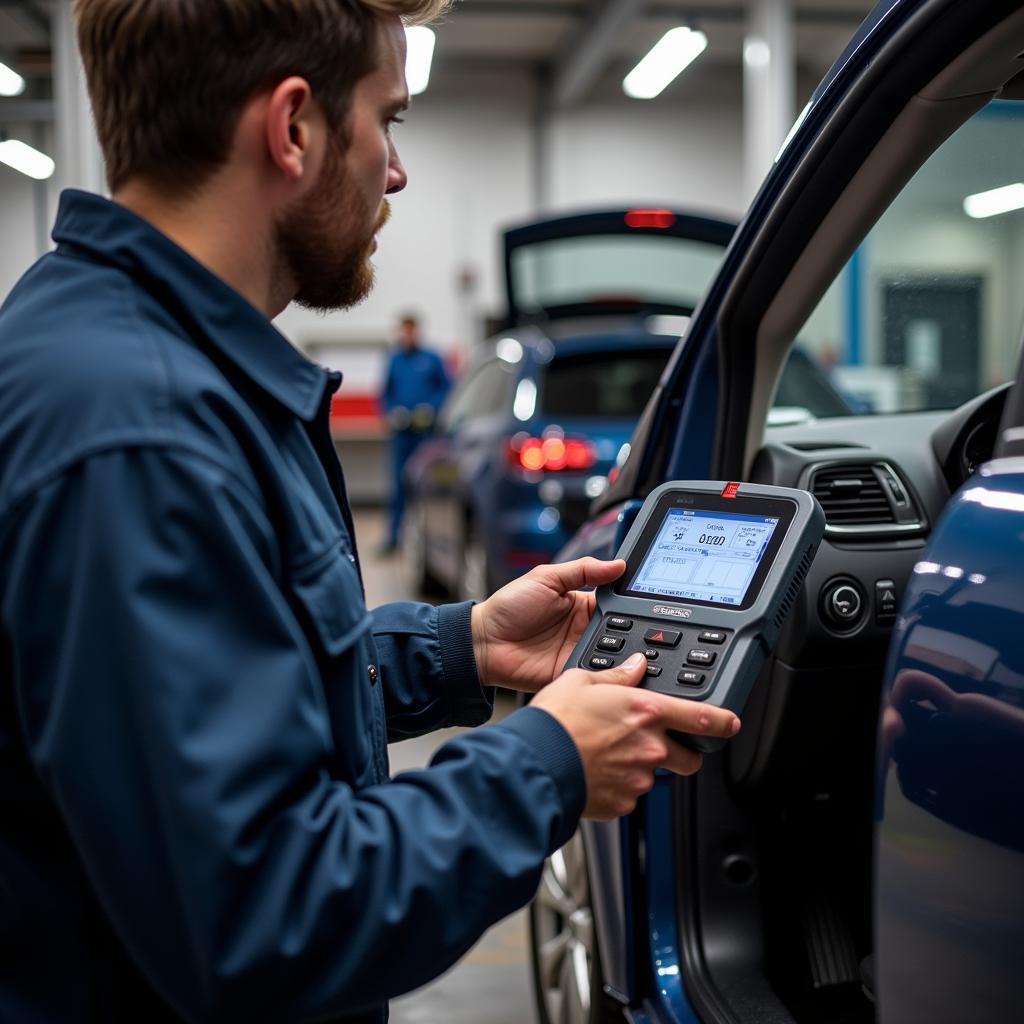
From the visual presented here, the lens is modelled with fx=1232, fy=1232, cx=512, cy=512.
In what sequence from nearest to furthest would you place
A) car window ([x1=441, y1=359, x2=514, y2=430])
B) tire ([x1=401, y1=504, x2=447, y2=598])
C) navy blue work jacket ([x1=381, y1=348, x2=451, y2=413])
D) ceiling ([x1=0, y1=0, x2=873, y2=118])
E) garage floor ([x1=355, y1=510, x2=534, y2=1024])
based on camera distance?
garage floor ([x1=355, y1=510, x2=534, y2=1024]) < car window ([x1=441, y1=359, x2=514, y2=430]) < tire ([x1=401, y1=504, x2=447, y2=598]) < navy blue work jacket ([x1=381, y1=348, x2=451, y2=413]) < ceiling ([x1=0, y1=0, x2=873, y2=118])

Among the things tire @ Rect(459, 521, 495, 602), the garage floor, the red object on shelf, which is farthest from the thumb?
the red object on shelf

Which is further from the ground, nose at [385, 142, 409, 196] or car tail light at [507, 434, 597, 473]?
nose at [385, 142, 409, 196]

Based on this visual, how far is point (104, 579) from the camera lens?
31.2 inches

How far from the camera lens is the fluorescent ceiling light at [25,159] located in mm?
6977

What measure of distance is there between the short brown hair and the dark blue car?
0.68 meters

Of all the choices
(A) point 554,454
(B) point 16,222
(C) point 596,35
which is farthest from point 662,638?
(C) point 596,35

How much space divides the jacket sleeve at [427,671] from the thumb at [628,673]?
30 cm

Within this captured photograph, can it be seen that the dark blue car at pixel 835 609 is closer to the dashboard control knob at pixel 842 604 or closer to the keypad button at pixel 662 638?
the dashboard control knob at pixel 842 604

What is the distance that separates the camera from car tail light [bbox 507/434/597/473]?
468 cm

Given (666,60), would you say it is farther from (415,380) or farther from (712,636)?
(712,636)

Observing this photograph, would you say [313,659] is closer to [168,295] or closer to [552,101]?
[168,295]

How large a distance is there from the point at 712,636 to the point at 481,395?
4.80 m

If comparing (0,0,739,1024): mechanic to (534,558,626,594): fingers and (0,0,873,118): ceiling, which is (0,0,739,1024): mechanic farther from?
(0,0,873,118): ceiling

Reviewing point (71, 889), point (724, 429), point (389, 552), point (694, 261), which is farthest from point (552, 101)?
point (71, 889)
